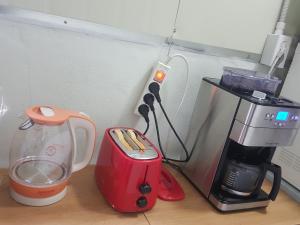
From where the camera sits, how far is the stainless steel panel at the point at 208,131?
2.85 feet

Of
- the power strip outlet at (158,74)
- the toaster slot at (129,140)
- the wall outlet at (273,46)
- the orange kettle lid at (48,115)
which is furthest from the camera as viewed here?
the wall outlet at (273,46)

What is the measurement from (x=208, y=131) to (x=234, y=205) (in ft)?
0.78

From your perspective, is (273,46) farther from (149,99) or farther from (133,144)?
(133,144)

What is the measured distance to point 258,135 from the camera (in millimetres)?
800

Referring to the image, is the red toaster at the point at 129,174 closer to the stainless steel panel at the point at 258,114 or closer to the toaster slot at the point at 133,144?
the toaster slot at the point at 133,144

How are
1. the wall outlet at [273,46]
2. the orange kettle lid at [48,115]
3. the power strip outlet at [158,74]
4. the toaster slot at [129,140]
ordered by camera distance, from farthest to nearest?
1. the wall outlet at [273,46]
2. the power strip outlet at [158,74]
3. the toaster slot at [129,140]
4. the orange kettle lid at [48,115]

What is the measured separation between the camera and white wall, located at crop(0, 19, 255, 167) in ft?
2.70

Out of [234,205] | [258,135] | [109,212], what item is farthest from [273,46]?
[109,212]

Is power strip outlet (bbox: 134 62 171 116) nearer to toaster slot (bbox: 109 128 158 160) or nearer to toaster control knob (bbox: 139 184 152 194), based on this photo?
toaster slot (bbox: 109 128 158 160)

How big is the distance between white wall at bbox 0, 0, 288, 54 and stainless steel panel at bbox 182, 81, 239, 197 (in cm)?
20

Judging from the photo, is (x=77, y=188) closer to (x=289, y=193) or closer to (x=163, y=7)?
(x=163, y=7)

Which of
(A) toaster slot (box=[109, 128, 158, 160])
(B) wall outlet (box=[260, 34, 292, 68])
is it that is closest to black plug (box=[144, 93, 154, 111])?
(A) toaster slot (box=[109, 128, 158, 160])

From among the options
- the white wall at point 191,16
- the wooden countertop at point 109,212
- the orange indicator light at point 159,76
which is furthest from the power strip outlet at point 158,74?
the wooden countertop at point 109,212

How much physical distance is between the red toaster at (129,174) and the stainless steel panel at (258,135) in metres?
0.23
